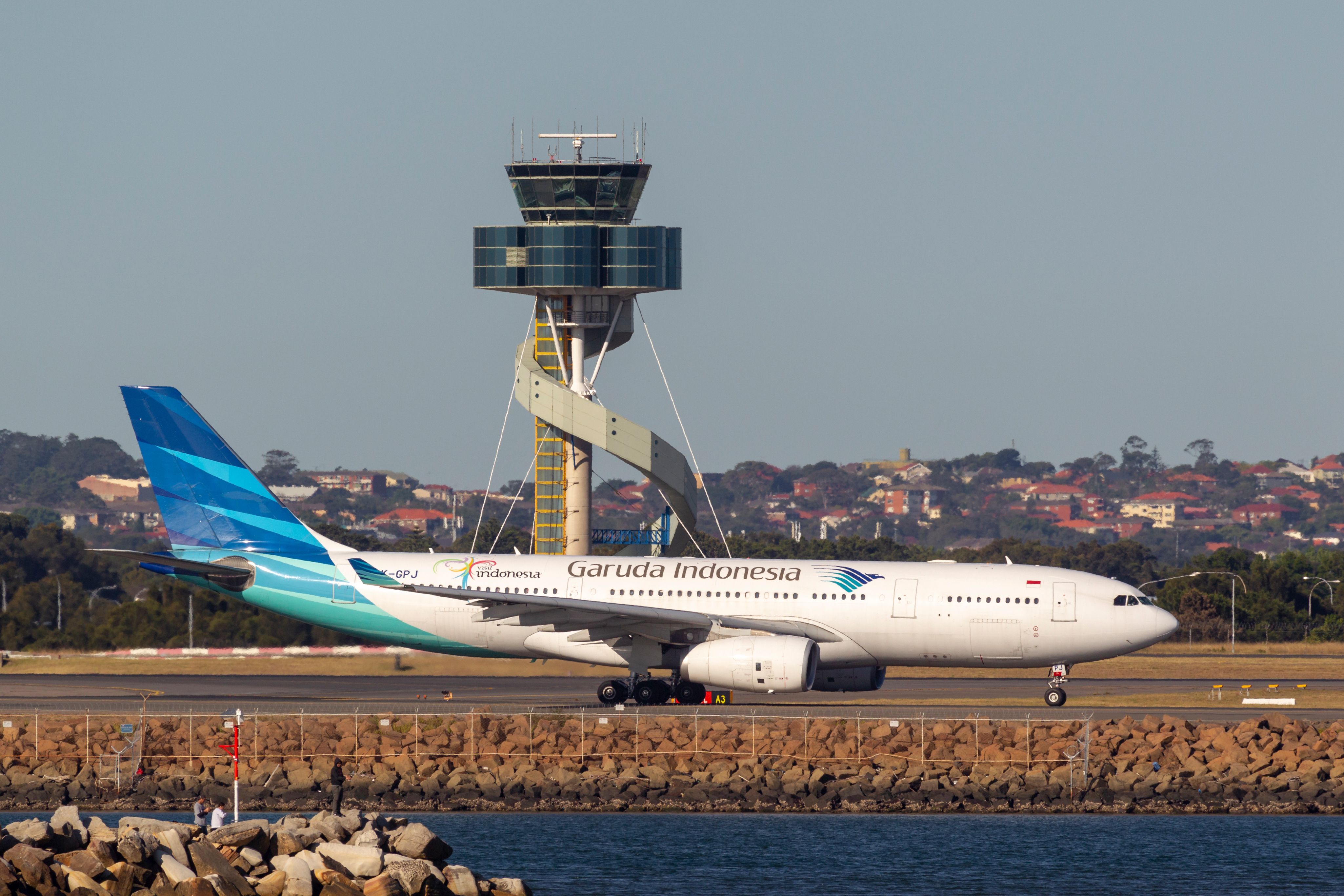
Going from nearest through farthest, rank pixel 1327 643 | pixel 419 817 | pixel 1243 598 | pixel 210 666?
pixel 419 817
pixel 210 666
pixel 1327 643
pixel 1243 598

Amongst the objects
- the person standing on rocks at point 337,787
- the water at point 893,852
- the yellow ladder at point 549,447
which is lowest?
the water at point 893,852

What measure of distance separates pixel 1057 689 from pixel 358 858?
21.7 metres

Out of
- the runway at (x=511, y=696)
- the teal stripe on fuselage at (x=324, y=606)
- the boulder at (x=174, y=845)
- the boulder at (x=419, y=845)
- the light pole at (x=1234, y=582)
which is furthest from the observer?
the light pole at (x=1234, y=582)

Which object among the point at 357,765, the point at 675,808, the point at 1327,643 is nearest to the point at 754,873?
the point at 675,808

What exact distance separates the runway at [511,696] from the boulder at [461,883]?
46.7ft

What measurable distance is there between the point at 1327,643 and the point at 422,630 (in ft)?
137

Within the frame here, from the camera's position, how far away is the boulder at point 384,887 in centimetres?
2564

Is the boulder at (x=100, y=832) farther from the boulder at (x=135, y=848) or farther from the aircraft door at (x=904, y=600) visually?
the aircraft door at (x=904, y=600)

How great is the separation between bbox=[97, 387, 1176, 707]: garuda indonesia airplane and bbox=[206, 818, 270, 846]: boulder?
14.9m

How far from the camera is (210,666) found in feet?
182

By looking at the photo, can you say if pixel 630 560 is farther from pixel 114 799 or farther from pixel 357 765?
pixel 114 799

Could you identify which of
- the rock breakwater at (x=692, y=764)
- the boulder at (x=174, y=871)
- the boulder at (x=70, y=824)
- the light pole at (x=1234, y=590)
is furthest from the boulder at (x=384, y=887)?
the light pole at (x=1234, y=590)

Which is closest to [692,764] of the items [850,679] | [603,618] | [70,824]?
[603,618]

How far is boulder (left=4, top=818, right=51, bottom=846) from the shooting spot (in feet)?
85.9
